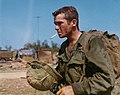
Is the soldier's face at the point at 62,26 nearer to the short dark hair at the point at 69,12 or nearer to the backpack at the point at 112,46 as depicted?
the short dark hair at the point at 69,12

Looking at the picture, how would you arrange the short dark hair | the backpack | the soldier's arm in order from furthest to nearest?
the short dark hair
the backpack
the soldier's arm

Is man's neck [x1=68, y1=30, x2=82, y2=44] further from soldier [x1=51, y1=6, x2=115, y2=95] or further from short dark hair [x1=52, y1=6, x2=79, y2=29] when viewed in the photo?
short dark hair [x1=52, y1=6, x2=79, y2=29]

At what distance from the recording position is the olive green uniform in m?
3.29

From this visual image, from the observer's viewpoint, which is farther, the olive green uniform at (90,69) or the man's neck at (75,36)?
the man's neck at (75,36)

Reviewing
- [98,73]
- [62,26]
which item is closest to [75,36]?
[62,26]

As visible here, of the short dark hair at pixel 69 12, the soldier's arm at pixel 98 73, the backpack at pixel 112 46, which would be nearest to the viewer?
the soldier's arm at pixel 98 73

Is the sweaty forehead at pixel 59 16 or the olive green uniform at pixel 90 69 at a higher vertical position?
the sweaty forehead at pixel 59 16

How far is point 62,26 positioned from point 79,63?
0.40m

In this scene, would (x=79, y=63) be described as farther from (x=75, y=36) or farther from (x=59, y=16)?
(x=59, y=16)

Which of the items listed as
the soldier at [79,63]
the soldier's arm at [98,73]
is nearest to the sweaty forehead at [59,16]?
the soldier at [79,63]

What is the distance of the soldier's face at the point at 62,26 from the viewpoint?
3.60 m

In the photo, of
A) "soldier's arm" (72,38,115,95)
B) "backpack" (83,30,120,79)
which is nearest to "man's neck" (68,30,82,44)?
"backpack" (83,30,120,79)

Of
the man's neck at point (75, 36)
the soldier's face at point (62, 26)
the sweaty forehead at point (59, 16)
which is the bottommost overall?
the man's neck at point (75, 36)

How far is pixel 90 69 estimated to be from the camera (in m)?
3.46
